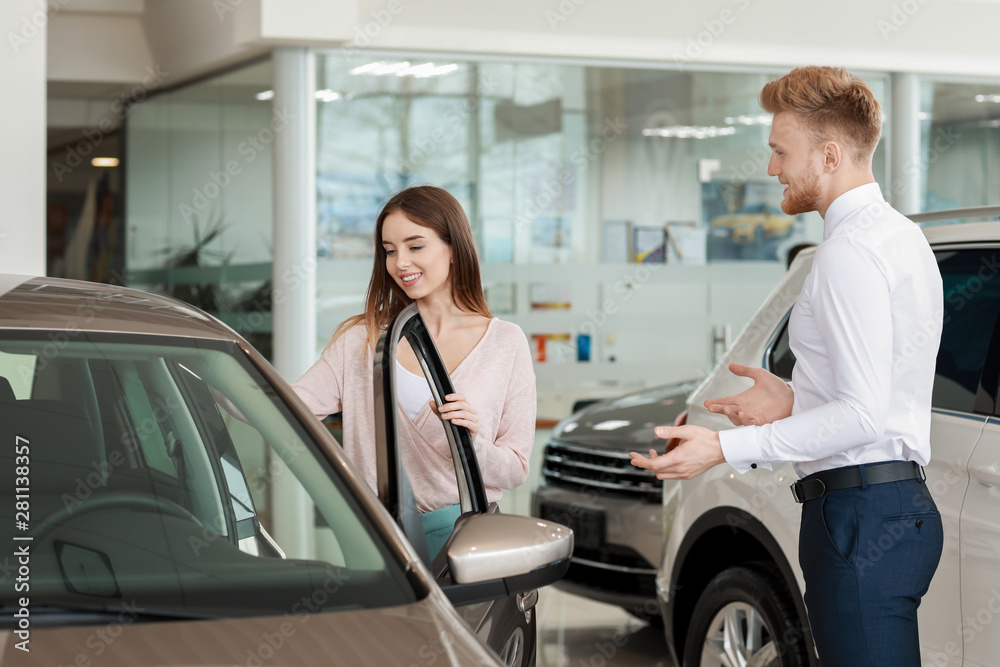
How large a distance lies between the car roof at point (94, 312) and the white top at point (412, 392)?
18.2 inches

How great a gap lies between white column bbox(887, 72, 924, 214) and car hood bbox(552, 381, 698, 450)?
3.34 metres

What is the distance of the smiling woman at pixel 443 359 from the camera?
2.32 meters

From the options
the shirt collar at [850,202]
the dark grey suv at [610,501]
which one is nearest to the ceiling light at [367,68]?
the dark grey suv at [610,501]

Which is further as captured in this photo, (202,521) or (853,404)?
(853,404)

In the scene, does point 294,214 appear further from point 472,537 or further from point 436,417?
point 472,537

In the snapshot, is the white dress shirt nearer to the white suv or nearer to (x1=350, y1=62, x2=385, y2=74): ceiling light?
the white suv

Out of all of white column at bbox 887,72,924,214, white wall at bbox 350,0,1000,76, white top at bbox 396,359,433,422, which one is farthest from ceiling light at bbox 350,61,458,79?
white top at bbox 396,359,433,422

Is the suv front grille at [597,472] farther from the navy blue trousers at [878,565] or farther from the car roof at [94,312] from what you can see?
the car roof at [94,312]

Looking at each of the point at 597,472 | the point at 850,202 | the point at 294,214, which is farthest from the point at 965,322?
the point at 294,214

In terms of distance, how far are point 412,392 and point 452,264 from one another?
340 millimetres

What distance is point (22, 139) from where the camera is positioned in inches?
184

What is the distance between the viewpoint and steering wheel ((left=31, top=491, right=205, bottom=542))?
67.3 inches

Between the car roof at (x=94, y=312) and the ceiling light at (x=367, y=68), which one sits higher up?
the ceiling light at (x=367, y=68)

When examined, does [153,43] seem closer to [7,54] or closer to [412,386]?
[7,54]
